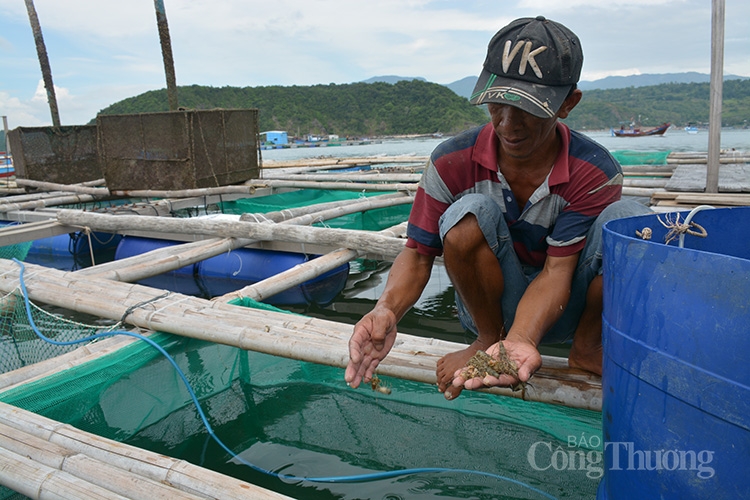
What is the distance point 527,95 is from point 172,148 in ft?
23.7

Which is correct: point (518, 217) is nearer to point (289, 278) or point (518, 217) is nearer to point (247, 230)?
point (289, 278)

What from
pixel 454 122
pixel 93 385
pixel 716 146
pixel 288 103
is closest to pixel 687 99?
pixel 454 122

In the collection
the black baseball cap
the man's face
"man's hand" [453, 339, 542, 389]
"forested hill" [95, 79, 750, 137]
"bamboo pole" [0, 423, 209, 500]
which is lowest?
"bamboo pole" [0, 423, 209, 500]

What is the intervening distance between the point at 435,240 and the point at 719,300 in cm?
112

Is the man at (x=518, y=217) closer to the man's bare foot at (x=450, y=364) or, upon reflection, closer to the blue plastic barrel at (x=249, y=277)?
the man's bare foot at (x=450, y=364)

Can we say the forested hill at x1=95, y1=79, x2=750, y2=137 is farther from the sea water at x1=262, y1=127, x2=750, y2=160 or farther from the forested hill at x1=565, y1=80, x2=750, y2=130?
the sea water at x1=262, y1=127, x2=750, y2=160

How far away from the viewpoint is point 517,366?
136 centimetres

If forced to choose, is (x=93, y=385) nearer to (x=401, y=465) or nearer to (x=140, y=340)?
(x=140, y=340)

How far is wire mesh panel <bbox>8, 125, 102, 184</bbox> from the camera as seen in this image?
Answer: 9500mm

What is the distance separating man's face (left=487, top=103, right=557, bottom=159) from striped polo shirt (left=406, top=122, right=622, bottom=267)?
0.52ft

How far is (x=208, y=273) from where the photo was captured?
5.26m

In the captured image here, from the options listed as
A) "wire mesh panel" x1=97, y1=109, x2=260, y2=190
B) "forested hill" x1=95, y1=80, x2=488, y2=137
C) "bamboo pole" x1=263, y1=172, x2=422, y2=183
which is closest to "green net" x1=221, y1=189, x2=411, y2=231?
"bamboo pole" x1=263, y1=172, x2=422, y2=183

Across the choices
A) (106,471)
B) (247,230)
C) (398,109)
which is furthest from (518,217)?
(398,109)

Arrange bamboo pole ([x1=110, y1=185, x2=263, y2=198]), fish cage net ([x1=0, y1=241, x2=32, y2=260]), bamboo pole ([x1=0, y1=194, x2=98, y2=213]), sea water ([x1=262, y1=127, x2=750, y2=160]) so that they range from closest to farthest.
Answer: fish cage net ([x1=0, y1=241, x2=32, y2=260]) → bamboo pole ([x1=0, y1=194, x2=98, y2=213]) → bamboo pole ([x1=110, y1=185, x2=263, y2=198]) → sea water ([x1=262, y1=127, x2=750, y2=160])
